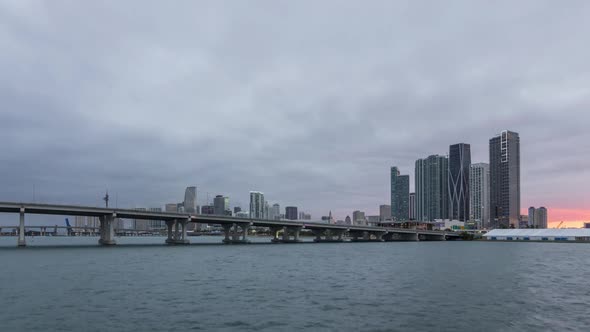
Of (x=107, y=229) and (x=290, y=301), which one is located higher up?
(x=290, y=301)

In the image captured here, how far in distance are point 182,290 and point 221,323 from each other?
1962cm

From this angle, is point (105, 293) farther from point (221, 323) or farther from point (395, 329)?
point (395, 329)

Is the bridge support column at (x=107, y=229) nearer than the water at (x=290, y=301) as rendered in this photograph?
No

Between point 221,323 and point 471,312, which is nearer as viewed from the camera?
point 221,323

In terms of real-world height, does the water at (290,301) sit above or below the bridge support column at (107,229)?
above

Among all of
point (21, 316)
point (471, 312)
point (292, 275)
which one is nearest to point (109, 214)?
point (292, 275)

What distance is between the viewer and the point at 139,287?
57469 millimetres

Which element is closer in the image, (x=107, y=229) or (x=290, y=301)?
(x=290, y=301)

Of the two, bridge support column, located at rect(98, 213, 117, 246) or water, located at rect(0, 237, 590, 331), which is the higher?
water, located at rect(0, 237, 590, 331)

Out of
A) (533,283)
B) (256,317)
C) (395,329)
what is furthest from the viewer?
(533,283)

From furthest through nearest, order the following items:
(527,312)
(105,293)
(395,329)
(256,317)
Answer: (105,293), (527,312), (256,317), (395,329)

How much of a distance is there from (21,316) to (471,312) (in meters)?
Answer: 38.8

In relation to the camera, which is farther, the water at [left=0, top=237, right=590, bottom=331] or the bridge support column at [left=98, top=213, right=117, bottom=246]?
the bridge support column at [left=98, top=213, right=117, bottom=246]

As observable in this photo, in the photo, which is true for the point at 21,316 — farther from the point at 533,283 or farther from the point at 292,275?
the point at 533,283
